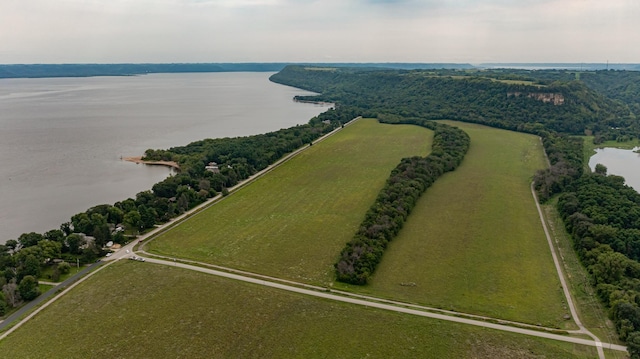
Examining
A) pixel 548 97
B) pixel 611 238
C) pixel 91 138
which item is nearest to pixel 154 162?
pixel 91 138

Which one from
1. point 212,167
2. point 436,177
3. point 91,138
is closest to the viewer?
point 436,177

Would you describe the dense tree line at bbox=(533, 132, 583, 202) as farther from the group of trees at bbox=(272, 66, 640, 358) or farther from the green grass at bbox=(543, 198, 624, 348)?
the green grass at bbox=(543, 198, 624, 348)

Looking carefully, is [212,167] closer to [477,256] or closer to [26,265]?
[26,265]

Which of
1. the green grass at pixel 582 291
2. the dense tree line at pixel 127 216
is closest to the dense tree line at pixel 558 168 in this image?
the green grass at pixel 582 291

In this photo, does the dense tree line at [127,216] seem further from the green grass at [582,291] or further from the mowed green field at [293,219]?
the green grass at [582,291]

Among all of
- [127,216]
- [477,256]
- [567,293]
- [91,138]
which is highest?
[127,216]

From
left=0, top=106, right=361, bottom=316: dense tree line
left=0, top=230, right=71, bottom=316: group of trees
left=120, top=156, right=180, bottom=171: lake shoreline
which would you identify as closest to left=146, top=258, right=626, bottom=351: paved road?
left=0, top=106, right=361, bottom=316: dense tree line
